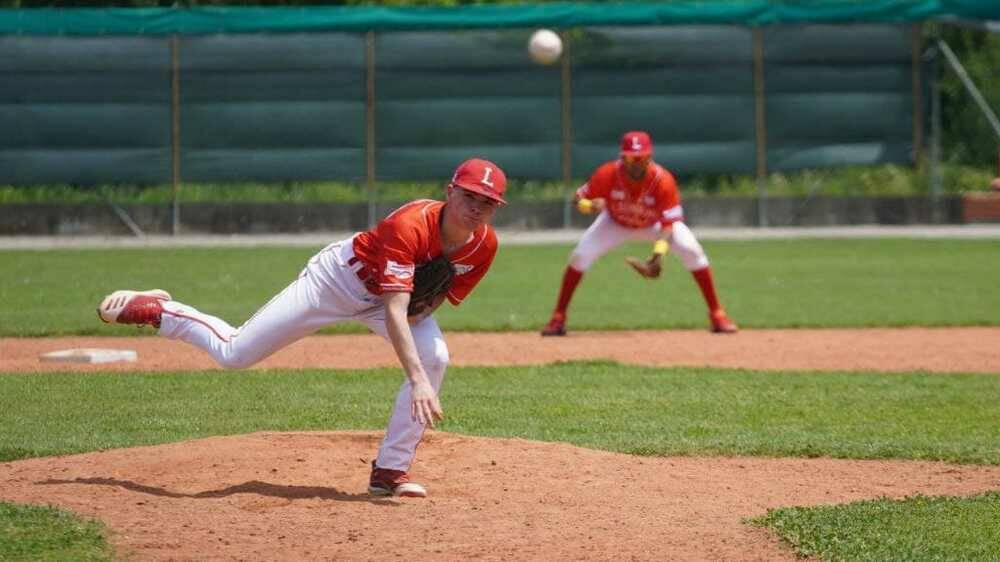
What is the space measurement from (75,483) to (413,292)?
1.94 m

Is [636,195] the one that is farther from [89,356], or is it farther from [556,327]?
[89,356]

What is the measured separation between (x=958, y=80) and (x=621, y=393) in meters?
18.6

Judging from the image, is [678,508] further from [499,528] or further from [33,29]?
[33,29]

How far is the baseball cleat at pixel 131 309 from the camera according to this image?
26.3 ft

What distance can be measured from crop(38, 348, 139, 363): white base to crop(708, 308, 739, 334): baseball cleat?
550 centimetres

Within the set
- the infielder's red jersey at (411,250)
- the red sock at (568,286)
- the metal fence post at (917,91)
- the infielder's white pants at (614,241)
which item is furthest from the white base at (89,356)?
the metal fence post at (917,91)

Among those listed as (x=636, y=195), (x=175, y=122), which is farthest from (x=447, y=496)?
(x=175, y=122)

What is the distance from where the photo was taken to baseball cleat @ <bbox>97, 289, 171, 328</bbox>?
8.03 m

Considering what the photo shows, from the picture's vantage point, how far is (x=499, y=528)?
6.96m

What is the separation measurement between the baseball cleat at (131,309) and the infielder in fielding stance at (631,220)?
736 centimetres

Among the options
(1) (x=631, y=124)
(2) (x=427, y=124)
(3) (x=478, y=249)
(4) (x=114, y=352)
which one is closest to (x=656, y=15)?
(1) (x=631, y=124)

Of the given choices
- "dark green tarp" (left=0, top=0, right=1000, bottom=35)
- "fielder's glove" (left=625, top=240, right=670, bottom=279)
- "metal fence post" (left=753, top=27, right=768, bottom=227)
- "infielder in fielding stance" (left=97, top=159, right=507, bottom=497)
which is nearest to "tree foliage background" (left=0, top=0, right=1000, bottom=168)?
"dark green tarp" (left=0, top=0, right=1000, bottom=35)

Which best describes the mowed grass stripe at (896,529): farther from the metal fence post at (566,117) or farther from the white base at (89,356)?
the metal fence post at (566,117)

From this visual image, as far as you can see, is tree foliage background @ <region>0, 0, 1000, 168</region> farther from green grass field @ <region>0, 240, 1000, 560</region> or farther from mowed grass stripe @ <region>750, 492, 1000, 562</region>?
mowed grass stripe @ <region>750, 492, 1000, 562</region>
